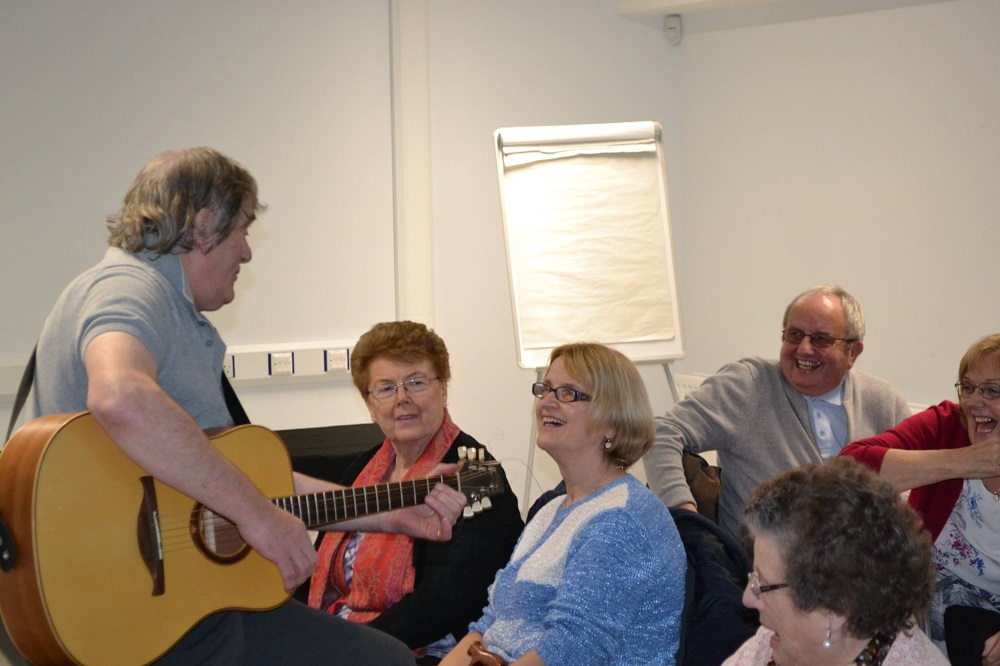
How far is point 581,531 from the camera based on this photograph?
77.4 inches

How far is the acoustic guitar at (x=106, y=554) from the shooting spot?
1502 millimetres

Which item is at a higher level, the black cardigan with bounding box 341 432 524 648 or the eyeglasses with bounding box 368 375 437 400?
the eyeglasses with bounding box 368 375 437 400

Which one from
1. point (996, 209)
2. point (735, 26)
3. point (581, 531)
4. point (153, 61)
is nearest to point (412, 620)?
point (581, 531)

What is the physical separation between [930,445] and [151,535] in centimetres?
195

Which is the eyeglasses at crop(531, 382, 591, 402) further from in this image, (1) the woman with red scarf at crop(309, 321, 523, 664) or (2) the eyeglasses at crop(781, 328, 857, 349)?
(2) the eyeglasses at crop(781, 328, 857, 349)

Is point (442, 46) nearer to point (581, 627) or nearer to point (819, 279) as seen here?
point (819, 279)

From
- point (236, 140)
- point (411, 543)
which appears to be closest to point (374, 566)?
point (411, 543)

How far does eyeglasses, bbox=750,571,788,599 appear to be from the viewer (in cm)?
154

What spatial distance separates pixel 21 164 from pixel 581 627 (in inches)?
134

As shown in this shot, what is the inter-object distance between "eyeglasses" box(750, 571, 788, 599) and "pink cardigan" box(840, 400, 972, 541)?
1065 millimetres

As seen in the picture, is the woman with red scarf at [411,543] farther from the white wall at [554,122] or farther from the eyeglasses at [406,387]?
the white wall at [554,122]

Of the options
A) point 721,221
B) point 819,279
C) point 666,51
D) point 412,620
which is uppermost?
point 666,51

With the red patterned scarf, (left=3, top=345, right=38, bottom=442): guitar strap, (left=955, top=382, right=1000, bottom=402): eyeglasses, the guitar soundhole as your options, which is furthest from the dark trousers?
(left=3, top=345, right=38, bottom=442): guitar strap

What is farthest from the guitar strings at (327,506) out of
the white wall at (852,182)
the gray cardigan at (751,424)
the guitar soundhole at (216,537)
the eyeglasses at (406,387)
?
the white wall at (852,182)
